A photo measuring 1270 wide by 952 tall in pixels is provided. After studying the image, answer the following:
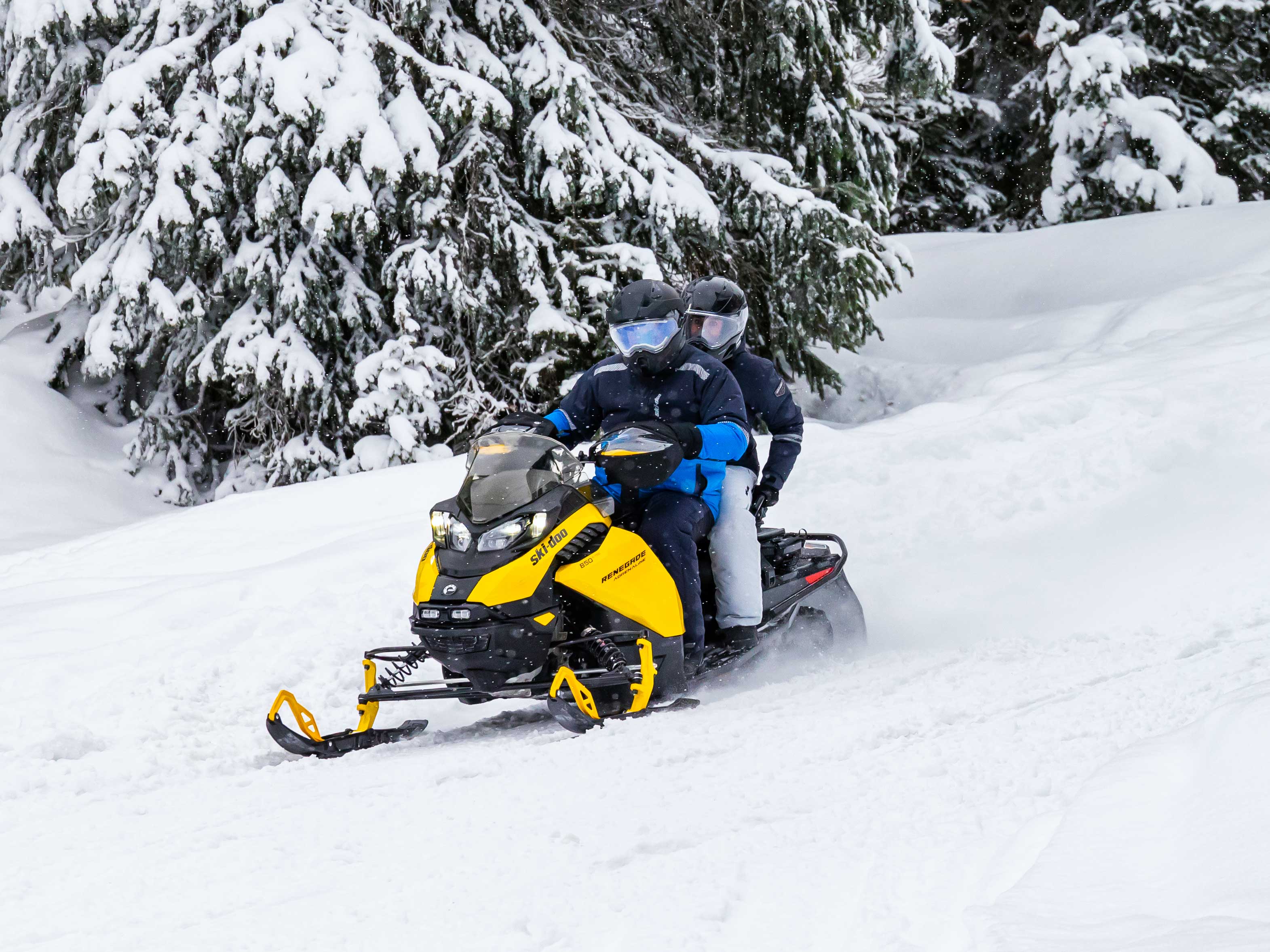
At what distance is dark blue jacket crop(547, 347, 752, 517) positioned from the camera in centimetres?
508

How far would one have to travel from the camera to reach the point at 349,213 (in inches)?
339

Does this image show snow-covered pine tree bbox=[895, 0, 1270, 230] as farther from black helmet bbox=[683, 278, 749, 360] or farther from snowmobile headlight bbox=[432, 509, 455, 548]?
snowmobile headlight bbox=[432, 509, 455, 548]

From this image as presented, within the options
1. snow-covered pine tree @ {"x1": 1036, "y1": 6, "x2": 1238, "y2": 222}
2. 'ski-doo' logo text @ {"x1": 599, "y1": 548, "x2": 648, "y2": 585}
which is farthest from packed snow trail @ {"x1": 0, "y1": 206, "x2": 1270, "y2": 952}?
snow-covered pine tree @ {"x1": 1036, "y1": 6, "x2": 1238, "y2": 222}

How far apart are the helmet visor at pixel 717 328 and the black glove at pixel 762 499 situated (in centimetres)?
78

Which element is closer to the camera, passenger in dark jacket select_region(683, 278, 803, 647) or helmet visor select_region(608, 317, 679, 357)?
helmet visor select_region(608, 317, 679, 357)

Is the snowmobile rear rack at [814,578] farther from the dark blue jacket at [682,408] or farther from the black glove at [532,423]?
the black glove at [532,423]

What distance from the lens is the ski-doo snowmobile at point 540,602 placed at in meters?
4.25

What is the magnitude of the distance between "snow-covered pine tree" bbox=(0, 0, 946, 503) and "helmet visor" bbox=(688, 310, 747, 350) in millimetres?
3233

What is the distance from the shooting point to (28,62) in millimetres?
9438

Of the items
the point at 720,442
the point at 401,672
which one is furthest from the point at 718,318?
the point at 401,672

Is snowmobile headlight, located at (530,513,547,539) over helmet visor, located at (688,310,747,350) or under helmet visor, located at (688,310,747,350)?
under

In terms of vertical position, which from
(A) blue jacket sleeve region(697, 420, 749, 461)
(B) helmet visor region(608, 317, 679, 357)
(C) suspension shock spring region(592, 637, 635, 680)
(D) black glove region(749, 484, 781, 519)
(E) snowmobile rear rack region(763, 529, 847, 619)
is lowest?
(E) snowmobile rear rack region(763, 529, 847, 619)

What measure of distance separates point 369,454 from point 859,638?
176 inches

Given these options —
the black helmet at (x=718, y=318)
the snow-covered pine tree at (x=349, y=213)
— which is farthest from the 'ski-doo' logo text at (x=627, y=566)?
the snow-covered pine tree at (x=349, y=213)
